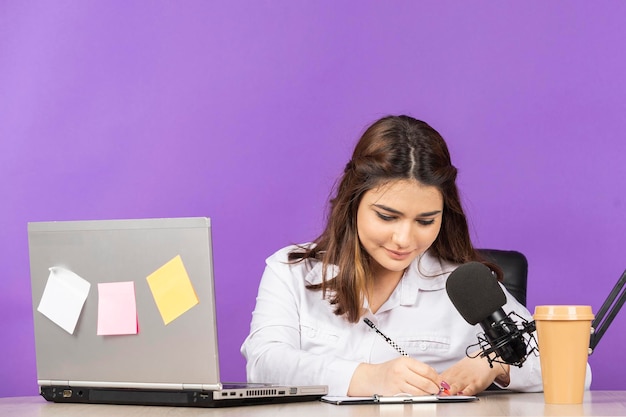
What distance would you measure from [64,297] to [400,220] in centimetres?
79

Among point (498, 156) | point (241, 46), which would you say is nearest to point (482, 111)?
point (498, 156)

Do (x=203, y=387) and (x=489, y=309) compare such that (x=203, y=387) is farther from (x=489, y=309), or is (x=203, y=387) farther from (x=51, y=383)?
(x=489, y=309)

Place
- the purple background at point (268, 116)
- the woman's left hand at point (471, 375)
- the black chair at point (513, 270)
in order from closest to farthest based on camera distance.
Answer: the woman's left hand at point (471, 375) < the black chair at point (513, 270) < the purple background at point (268, 116)

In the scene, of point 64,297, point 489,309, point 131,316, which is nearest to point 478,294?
point 489,309

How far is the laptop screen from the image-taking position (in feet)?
5.29

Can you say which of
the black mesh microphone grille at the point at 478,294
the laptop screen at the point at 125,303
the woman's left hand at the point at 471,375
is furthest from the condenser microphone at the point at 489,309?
the laptop screen at the point at 125,303

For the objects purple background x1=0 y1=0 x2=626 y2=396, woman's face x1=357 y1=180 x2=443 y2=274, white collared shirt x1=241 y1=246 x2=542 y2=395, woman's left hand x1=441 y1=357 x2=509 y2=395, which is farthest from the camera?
purple background x1=0 y1=0 x2=626 y2=396

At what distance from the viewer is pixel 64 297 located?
1736 mm

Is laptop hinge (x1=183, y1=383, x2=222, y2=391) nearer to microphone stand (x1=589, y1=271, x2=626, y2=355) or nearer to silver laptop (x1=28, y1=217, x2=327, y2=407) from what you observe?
silver laptop (x1=28, y1=217, x2=327, y2=407)

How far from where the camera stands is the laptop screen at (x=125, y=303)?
1611 millimetres

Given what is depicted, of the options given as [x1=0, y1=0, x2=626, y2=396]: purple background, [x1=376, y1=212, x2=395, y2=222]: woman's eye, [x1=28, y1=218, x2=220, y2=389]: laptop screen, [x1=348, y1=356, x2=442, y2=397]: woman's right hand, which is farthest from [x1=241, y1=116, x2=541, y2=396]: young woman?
[x1=0, y1=0, x2=626, y2=396]: purple background

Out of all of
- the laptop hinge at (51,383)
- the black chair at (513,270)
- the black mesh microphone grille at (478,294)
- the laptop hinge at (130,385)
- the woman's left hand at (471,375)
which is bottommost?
the woman's left hand at (471,375)

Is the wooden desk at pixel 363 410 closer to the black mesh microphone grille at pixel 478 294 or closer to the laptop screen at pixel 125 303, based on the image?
the laptop screen at pixel 125 303

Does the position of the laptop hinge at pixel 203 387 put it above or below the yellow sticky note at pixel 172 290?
below
